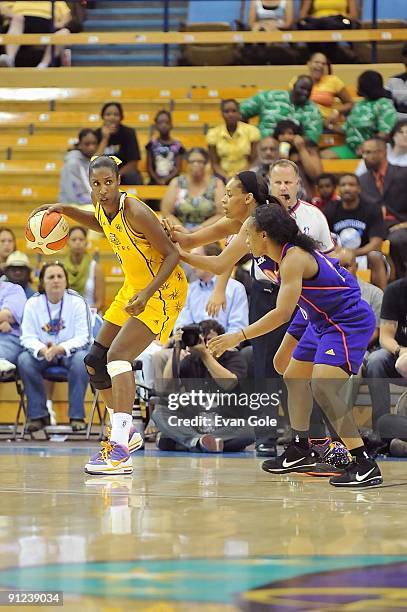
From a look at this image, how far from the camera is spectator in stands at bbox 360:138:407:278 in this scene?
10273 millimetres

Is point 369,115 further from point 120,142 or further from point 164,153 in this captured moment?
point 120,142

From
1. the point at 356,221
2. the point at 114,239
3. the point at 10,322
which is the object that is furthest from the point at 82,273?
the point at 114,239

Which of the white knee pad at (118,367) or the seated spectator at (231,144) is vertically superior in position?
the seated spectator at (231,144)

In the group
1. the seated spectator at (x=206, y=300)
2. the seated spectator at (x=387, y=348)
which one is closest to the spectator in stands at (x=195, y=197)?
the seated spectator at (x=206, y=300)

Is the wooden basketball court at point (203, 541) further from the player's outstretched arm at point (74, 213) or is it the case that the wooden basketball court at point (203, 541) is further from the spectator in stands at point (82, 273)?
the spectator in stands at point (82, 273)

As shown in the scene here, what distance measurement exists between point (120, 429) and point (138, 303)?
2.39 feet

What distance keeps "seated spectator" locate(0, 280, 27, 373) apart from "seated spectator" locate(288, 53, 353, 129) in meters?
4.74

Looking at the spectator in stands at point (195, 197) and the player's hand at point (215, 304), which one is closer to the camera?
the player's hand at point (215, 304)

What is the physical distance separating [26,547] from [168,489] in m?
1.74

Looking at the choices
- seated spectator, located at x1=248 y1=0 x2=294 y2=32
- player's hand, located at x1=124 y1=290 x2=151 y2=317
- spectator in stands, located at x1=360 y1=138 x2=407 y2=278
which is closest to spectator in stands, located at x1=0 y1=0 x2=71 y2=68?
seated spectator, located at x1=248 y1=0 x2=294 y2=32

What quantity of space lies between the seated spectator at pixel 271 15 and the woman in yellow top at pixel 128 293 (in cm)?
860

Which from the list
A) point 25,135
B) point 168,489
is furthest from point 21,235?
point 168,489

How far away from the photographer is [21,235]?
458 inches

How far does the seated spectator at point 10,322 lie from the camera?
8596mm
